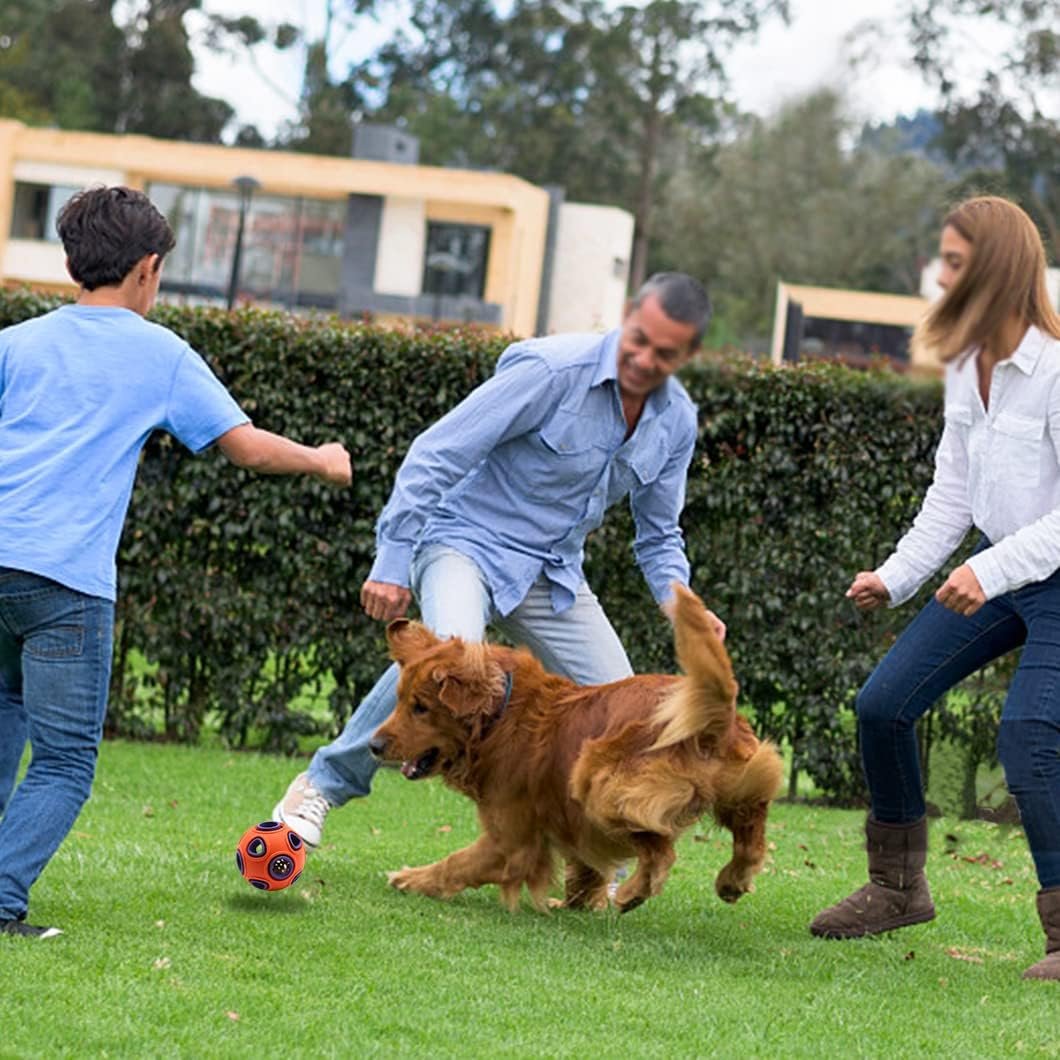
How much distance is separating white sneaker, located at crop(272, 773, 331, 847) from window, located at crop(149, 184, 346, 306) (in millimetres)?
48343

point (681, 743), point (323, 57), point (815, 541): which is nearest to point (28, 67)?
point (323, 57)

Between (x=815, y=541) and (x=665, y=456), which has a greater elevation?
(x=665, y=456)

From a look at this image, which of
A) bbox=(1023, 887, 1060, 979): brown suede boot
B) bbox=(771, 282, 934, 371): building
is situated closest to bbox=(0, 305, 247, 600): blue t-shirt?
bbox=(1023, 887, 1060, 979): brown suede boot

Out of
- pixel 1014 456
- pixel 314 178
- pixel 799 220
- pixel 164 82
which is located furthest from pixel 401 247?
pixel 1014 456

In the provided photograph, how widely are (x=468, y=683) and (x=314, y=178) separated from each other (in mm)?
48273

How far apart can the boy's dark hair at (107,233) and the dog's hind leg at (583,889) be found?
2.70 meters

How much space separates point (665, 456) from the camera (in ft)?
20.7

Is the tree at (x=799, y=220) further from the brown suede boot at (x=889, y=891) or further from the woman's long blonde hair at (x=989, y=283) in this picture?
the woman's long blonde hair at (x=989, y=283)

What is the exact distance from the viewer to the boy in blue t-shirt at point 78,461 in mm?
4969

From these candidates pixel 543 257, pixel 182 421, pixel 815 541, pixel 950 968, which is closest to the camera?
pixel 182 421

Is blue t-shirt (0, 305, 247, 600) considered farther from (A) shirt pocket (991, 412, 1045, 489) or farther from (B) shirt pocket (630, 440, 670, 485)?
(A) shirt pocket (991, 412, 1045, 489)

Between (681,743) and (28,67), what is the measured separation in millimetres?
64658

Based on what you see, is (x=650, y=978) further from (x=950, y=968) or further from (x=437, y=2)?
(x=437, y=2)

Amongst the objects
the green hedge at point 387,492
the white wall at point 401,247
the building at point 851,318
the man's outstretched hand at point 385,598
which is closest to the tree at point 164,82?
the white wall at point 401,247
